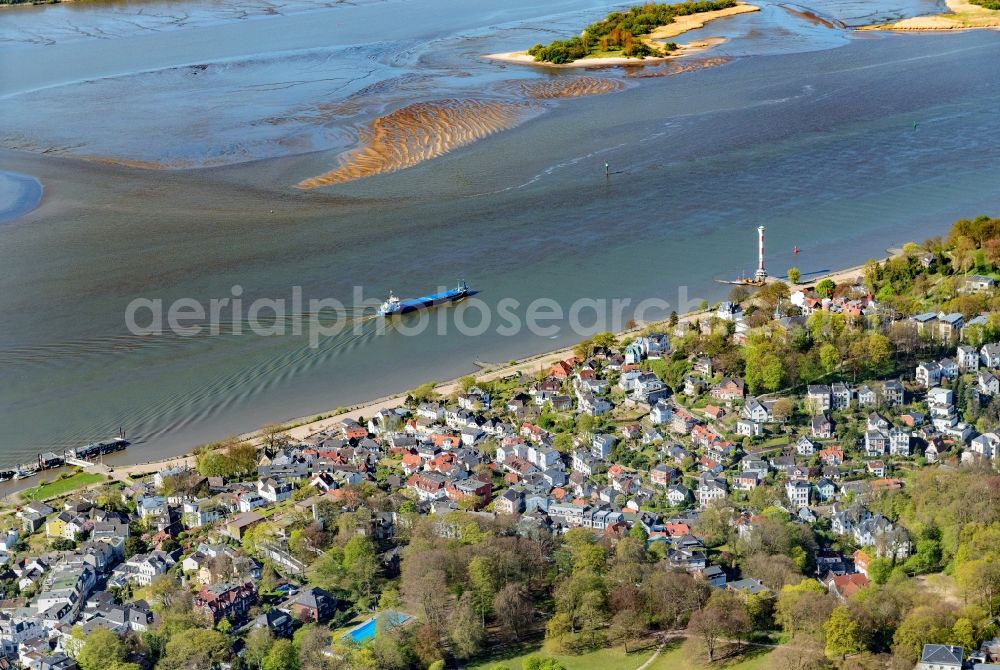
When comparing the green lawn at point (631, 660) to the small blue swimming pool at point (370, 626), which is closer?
the green lawn at point (631, 660)

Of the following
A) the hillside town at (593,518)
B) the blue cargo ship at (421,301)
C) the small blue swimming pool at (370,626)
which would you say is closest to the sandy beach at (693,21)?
the blue cargo ship at (421,301)

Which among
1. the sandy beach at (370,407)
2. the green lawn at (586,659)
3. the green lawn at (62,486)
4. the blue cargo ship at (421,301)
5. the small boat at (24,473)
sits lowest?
the green lawn at (586,659)

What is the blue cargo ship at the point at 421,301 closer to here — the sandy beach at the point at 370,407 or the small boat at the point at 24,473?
the sandy beach at the point at 370,407

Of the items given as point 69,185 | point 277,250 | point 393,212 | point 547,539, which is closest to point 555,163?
point 393,212

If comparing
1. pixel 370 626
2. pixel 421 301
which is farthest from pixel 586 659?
pixel 421 301

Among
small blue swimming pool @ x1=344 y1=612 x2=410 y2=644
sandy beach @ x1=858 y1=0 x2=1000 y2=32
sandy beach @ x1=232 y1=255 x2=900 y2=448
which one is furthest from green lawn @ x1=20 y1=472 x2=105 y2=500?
sandy beach @ x1=858 y1=0 x2=1000 y2=32

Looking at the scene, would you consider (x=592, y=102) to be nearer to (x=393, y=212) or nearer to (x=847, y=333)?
(x=393, y=212)

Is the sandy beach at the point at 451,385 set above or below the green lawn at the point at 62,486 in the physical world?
above

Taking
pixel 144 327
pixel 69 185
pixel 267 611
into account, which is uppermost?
pixel 69 185
